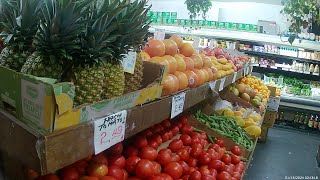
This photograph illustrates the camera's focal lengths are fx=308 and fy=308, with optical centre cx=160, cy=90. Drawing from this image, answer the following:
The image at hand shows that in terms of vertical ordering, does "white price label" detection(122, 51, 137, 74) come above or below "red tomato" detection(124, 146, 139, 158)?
above

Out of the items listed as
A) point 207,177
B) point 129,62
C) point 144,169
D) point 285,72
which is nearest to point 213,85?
point 207,177

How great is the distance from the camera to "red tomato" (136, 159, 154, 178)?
5.16 ft

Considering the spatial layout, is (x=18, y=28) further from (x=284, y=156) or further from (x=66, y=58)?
(x=284, y=156)

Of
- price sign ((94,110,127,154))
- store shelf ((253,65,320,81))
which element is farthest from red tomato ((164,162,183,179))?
store shelf ((253,65,320,81))

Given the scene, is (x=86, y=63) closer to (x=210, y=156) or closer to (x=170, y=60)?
(x=170, y=60)

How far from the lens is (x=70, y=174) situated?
134cm

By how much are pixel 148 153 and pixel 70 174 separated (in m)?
0.53

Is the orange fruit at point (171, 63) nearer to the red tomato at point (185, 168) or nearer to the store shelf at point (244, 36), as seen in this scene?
the red tomato at point (185, 168)

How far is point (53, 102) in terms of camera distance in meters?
0.84

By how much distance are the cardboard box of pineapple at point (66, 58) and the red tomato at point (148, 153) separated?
21.4 inches

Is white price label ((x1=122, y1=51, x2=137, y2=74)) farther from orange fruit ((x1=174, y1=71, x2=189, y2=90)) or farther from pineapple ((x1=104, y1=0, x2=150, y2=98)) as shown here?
orange fruit ((x1=174, y1=71, x2=189, y2=90))

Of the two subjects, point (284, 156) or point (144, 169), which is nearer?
point (144, 169)

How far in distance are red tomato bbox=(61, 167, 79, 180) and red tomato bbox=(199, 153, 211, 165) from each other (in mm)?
973

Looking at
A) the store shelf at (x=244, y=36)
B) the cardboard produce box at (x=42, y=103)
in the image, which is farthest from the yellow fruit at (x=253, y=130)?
the store shelf at (x=244, y=36)
